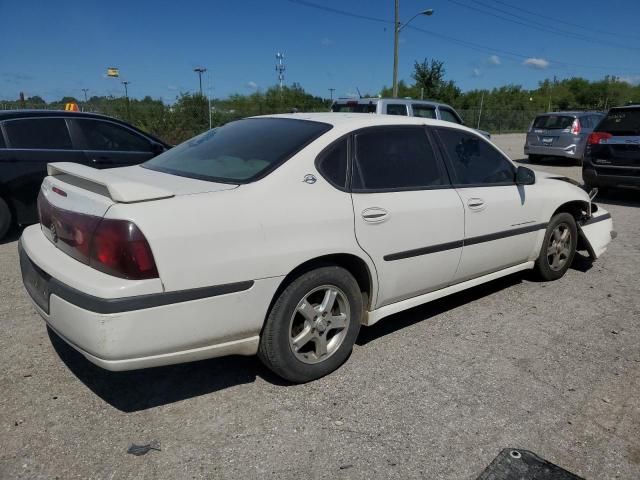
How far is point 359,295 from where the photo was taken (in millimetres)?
3188

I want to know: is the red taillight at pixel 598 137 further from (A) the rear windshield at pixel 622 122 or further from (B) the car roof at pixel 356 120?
(B) the car roof at pixel 356 120

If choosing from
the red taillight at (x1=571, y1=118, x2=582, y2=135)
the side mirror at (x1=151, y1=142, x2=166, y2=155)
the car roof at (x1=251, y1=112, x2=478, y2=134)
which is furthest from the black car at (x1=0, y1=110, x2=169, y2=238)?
the red taillight at (x1=571, y1=118, x2=582, y2=135)

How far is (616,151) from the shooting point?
29.0ft

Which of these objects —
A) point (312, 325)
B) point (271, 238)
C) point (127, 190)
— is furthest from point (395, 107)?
point (127, 190)

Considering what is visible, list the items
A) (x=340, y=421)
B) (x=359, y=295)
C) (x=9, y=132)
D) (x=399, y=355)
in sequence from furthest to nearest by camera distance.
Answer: (x=9, y=132) < (x=399, y=355) < (x=359, y=295) < (x=340, y=421)

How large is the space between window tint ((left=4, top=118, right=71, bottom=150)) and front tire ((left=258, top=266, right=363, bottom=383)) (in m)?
4.76

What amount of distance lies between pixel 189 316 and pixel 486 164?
2.78 m

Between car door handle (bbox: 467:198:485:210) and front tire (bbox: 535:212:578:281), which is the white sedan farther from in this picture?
front tire (bbox: 535:212:578:281)

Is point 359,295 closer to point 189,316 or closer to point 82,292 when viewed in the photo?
point 189,316

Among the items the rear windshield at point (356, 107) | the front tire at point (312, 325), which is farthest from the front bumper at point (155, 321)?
the rear windshield at point (356, 107)

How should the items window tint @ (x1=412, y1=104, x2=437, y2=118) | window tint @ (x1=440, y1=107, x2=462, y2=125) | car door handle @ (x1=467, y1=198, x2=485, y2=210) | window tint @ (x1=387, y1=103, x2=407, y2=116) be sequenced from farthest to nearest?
window tint @ (x1=440, y1=107, x2=462, y2=125), window tint @ (x1=412, y1=104, x2=437, y2=118), window tint @ (x1=387, y1=103, x2=407, y2=116), car door handle @ (x1=467, y1=198, x2=485, y2=210)

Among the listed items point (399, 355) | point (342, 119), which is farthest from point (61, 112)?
point (399, 355)

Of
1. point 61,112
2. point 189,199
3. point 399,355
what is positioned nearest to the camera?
point 189,199

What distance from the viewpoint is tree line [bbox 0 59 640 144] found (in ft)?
63.0
